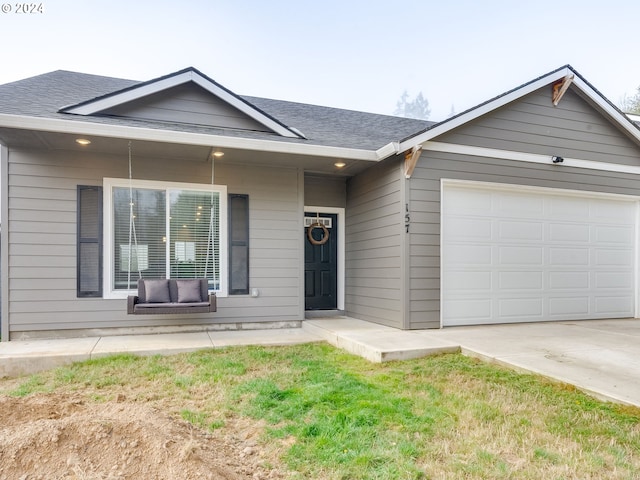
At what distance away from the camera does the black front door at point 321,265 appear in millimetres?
6766

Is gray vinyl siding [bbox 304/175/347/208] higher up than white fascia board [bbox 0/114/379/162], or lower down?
lower down

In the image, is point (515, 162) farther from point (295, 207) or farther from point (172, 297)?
point (172, 297)

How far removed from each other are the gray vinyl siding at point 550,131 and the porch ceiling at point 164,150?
172cm

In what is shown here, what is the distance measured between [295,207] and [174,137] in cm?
203

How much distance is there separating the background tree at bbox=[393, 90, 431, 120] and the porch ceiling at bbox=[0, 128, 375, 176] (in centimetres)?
4944

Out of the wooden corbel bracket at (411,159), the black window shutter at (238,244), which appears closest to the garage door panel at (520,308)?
the wooden corbel bracket at (411,159)

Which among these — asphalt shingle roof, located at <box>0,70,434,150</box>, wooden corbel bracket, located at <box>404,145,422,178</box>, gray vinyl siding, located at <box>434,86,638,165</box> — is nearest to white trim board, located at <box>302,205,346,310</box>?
asphalt shingle roof, located at <box>0,70,434,150</box>

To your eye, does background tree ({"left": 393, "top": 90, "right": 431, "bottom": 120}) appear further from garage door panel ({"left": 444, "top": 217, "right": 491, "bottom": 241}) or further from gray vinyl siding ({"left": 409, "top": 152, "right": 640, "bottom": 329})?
garage door panel ({"left": 444, "top": 217, "right": 491, "bottom": 241})

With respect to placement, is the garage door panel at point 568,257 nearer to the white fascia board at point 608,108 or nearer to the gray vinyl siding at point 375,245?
the white fascia board at point 608,108

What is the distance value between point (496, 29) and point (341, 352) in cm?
1429

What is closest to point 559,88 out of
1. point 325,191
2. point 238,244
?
point 325,191

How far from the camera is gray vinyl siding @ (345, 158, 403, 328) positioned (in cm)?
548

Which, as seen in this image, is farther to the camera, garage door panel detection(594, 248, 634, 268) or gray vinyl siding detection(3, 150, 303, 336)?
garage door panel detection(594, 248, 634, 268)

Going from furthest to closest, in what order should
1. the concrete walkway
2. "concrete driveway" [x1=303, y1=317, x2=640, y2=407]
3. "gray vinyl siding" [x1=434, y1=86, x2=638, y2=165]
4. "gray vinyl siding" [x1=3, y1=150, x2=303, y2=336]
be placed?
"gray vinyl siding" [x1=434, y1=86, x2=638, y2=165] → "gray vinyl siding" [x1=3, y1=150, x2=303, y2=336] → the concrete walkway → "concrete driveway" [x1=303, y1=317, x2=640, y2=407]
